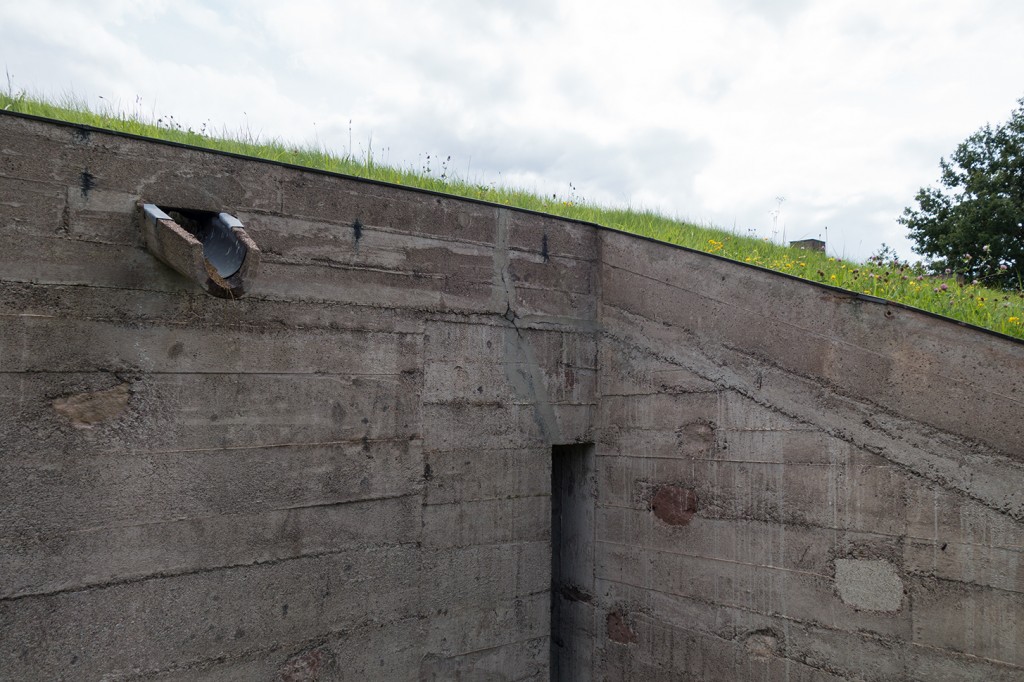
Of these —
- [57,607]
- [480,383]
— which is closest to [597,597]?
[480,383]

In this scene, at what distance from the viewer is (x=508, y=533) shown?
462 cm

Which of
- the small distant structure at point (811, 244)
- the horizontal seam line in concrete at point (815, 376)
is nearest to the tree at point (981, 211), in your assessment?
the small distant structure at point (811, 244)

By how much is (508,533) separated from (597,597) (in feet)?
3.07

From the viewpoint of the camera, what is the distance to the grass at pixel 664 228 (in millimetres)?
4492

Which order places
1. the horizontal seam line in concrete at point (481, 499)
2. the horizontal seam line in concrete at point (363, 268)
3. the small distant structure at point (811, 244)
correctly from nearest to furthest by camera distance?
1. the horizontal seam line in concrete at point (363, 268)
2. the horizontal seam line in concrete at point (481, 499)
3. the small distant structure at point (811, 244)

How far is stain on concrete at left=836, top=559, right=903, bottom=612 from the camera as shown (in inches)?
140

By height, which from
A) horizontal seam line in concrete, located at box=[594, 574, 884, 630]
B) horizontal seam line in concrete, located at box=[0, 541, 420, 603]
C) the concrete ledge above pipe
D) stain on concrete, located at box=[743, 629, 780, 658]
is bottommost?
stain on concrete, located at box=[743, 629, 780, 658]

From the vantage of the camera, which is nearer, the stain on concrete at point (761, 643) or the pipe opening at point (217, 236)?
the pipe opening at point (217, 236)

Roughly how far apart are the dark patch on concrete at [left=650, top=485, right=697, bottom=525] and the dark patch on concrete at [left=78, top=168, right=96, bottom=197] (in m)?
3.82

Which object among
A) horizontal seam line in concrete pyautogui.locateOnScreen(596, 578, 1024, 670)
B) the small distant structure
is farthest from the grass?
horizontal seam line in concrete pyautogui.locateOnScreen(596, 578, 1024, 670)

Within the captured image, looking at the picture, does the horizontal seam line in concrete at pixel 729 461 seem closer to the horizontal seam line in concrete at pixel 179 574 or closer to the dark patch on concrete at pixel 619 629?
the dark patch on concrete at pixel 619 629

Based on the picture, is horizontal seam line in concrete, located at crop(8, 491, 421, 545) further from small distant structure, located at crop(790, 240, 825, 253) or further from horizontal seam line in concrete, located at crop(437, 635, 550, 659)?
small distant structure, located at crop(790, 240, 825, 253)

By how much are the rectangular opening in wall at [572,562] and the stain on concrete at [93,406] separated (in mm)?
3030

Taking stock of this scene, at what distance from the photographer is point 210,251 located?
351 centimetres
